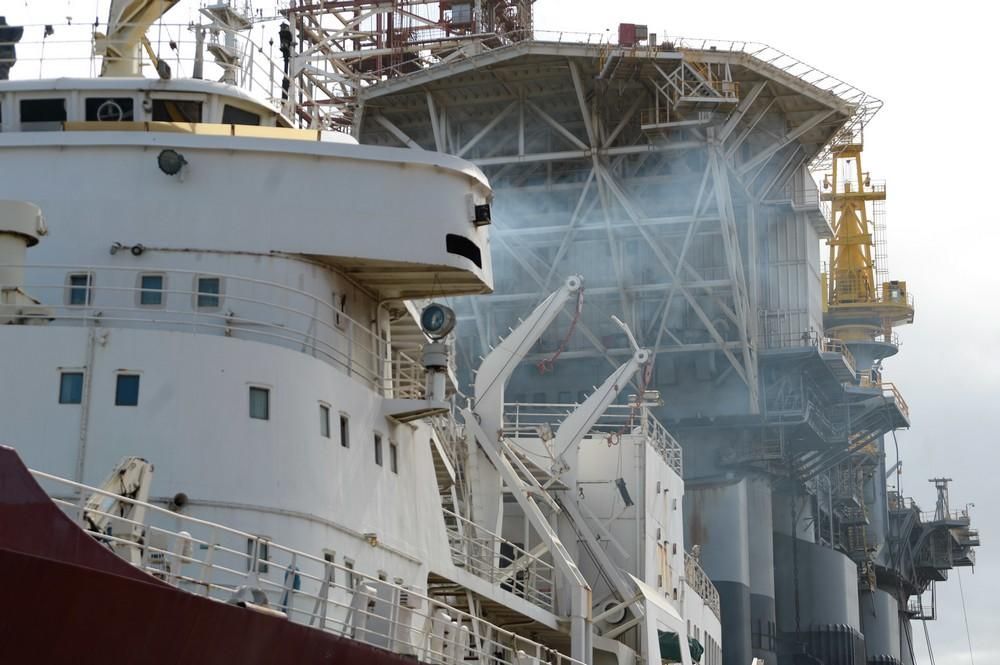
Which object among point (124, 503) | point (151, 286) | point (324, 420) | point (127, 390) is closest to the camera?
point (124, 503)

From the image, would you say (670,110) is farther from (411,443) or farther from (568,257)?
(411,443)

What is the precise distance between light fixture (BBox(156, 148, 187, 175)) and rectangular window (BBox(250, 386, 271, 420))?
3418 millimetres

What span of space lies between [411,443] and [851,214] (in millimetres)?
62501

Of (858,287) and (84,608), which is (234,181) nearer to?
(84,608)

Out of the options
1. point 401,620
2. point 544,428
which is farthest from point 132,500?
point 544,428

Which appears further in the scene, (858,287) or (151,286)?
(858,287)

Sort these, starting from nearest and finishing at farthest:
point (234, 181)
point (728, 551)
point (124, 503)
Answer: point (124, 503)
point (234, 181)
point (728, 551)

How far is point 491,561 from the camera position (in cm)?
3069

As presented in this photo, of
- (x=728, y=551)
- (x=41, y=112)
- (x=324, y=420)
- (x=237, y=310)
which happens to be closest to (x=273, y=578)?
(x=324, y=420)

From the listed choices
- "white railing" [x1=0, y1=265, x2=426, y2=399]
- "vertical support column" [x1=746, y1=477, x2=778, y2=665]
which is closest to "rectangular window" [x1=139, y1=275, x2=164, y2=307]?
"white railing" [x1=0, y1=265, x2=426, y2=399]

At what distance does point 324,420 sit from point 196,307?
2130mm

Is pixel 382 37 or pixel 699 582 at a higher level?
pixel 382 37

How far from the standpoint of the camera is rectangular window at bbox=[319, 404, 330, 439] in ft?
74.3

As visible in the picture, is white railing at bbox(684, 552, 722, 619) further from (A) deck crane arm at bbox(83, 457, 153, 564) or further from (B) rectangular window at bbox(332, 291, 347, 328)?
(A) deck crane arm at bbox(83, 457, 153, 564)
